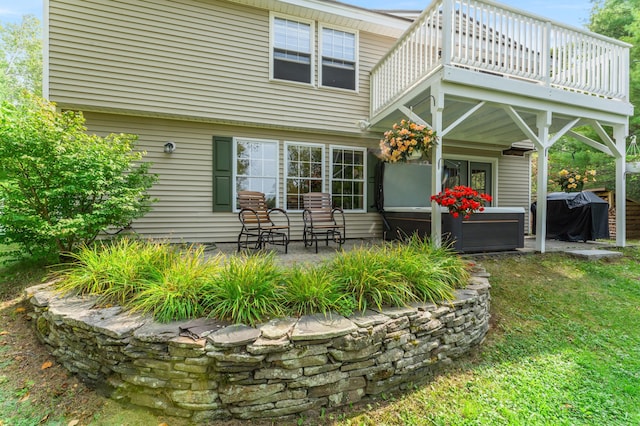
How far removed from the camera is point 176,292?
2105 millimetres

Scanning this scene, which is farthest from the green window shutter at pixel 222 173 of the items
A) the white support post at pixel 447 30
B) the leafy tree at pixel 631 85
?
the leafy tree at pixel 631 85

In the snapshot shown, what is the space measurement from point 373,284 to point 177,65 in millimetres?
5285

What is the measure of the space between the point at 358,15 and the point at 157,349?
666 centimetres

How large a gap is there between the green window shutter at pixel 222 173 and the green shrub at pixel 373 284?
145 inches

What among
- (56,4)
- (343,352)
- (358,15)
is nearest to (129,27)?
(56,4)

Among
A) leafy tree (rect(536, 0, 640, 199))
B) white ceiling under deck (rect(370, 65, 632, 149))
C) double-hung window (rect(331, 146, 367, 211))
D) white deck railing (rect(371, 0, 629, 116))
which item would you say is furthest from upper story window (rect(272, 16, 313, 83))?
leafy tree (rect(536, 0, 640, 199))

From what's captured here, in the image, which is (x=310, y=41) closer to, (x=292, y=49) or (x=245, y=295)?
(x=292, y=49)

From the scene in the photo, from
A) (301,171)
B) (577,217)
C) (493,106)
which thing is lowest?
(577,217)

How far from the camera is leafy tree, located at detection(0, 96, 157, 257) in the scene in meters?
3.07

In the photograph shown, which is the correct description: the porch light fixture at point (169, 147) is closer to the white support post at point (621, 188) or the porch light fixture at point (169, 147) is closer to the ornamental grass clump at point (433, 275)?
the ornamental grass clump at point (433, 275)

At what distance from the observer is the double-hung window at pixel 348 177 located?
6.43 metres

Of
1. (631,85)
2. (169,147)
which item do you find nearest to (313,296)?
(169,147)

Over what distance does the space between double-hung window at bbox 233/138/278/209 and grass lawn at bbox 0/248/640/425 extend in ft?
10.8

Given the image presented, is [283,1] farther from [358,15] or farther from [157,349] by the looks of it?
[157,349]
